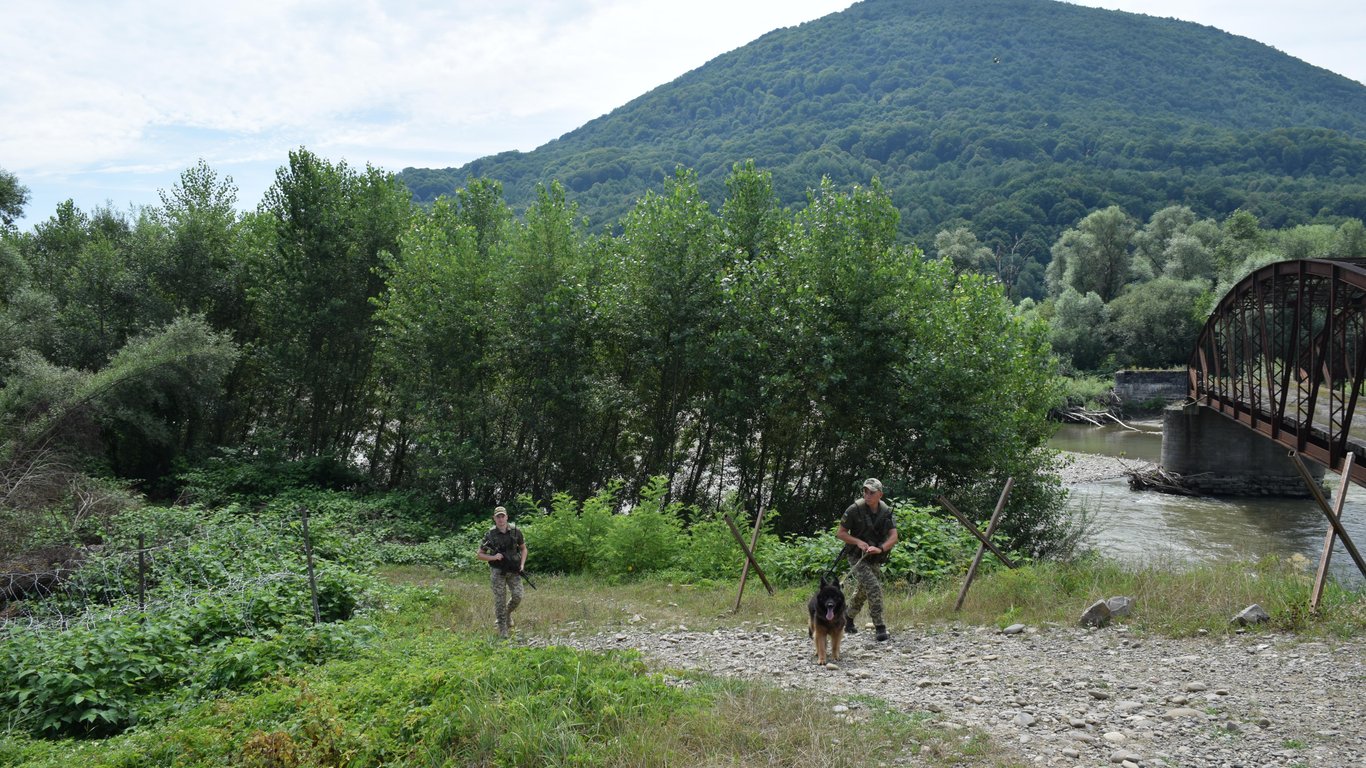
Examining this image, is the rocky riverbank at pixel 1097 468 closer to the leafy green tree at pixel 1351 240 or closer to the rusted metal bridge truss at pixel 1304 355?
the rusted metal bridge truss at pixel 1304 355

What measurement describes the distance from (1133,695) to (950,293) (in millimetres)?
18250

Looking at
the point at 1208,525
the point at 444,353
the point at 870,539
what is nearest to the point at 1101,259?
the point at 1208,525

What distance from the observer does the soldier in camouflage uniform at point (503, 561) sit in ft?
38.9

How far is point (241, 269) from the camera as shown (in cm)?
3150

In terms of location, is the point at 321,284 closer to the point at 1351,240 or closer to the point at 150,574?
the point at 150,574

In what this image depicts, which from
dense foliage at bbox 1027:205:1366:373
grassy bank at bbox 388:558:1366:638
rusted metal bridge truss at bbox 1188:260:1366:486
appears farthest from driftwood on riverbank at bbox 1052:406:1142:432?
grassy bank at bbox 388:558:1366:638

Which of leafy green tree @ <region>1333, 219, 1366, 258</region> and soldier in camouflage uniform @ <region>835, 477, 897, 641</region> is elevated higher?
leafy green tree @ <region>1333, 219, 1366, 258</region>

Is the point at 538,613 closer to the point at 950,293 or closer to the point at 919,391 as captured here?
the point at 919,391

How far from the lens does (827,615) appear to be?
906 cm

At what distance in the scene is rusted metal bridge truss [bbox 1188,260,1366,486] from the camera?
67.3 feet

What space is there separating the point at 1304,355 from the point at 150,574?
98.5 ft

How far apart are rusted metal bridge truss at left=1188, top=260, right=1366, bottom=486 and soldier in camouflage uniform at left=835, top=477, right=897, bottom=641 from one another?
31.6 feet

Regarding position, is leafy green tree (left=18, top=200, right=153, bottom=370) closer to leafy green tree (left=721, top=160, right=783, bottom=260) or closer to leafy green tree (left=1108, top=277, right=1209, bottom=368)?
leafy green tree (left=721, top=160, right=783, bottom=260)

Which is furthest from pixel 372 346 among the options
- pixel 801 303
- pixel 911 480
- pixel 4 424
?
pixel 911 480
